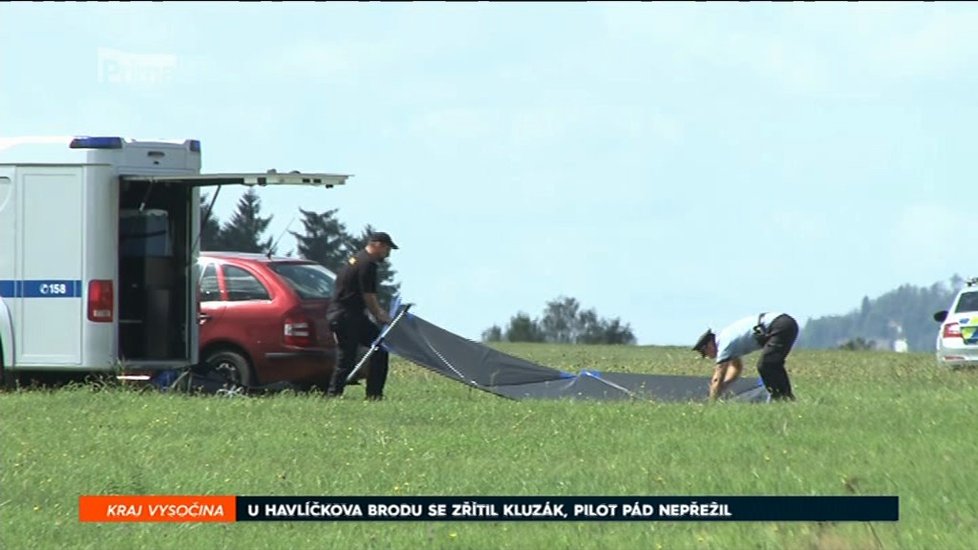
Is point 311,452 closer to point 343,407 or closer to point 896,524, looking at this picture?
point 343,407

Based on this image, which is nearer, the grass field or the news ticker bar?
the grass field

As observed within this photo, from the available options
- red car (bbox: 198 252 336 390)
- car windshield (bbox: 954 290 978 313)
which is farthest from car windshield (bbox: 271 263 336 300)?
car windshield (bbox: 954 290 978 313)

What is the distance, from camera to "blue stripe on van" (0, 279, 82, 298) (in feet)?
64.4

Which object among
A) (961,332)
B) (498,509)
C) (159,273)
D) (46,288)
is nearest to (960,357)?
(961,332)

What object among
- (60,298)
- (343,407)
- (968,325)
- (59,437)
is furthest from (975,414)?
(968,325)

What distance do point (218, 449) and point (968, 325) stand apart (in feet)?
59.4

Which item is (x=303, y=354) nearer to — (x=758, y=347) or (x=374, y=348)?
(x=374, y=348)

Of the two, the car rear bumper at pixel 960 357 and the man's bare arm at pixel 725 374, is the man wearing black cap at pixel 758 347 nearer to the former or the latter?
the man's bare arm at pixel 725 374

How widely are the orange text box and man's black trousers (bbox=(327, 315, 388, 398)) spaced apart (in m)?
7.22

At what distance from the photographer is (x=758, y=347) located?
18953 millimetres

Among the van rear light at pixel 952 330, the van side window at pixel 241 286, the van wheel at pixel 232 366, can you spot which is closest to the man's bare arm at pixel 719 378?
the van side window at pixel 241 286

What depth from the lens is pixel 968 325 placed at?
97.3 feet

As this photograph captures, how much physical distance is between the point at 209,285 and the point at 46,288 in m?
1.87

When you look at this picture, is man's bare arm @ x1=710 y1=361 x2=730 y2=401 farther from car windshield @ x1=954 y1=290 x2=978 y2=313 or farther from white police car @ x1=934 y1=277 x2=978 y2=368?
car windshield @ x1=954 y1=290 x2=978 y2=313
